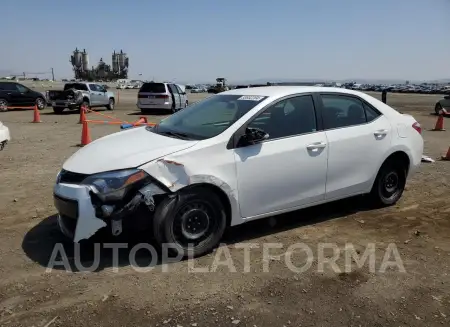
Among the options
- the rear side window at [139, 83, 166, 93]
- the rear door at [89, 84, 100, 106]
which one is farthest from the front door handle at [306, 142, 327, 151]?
the rear door at [89, 84, 100, 106]

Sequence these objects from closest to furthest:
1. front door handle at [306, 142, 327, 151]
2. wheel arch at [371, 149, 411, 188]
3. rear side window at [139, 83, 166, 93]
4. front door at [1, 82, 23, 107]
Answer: front door handle at [306, 142, 327, 151] → wheel arch at [371, 149, 411, 188] → rear side window at [139, 83, 166, 93] → front door at [1, 82, 23, 107]

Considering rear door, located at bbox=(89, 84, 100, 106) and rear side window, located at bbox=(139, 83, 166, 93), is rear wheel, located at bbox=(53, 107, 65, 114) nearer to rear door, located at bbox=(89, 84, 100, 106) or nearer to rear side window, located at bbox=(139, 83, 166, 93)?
rear door, located at bbox=(89, 84, 100, 106)

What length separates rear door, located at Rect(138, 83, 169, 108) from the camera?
883 inches

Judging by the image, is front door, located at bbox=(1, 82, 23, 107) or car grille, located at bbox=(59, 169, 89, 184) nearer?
car grille, located at bbox=(59, 169, 89, 184)

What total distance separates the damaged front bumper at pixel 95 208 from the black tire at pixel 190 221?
0.49 feet

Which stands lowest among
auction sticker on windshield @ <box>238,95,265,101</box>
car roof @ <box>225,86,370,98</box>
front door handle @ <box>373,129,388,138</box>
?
front door handle @ <box>373,129,388,138</box>

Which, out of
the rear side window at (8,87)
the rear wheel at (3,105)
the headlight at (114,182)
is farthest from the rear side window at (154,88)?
the headlight at (114,182)

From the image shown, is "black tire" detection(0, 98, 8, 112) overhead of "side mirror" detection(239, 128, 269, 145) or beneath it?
beneath

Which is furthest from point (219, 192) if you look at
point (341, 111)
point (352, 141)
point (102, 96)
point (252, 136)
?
point (102, 96)

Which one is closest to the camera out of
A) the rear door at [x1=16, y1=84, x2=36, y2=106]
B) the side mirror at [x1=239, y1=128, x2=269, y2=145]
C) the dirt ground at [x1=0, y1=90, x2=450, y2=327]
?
the dirt ground at [x1=0, y1=90, x2=450, y2=327]

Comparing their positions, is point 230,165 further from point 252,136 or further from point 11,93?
point 11,93

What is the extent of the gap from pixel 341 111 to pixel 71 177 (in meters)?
3.10

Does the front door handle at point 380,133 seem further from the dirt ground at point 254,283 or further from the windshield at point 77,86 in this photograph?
the windshield at point 77,86

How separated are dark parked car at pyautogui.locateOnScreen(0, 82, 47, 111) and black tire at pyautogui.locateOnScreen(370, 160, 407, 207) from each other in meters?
22.4
